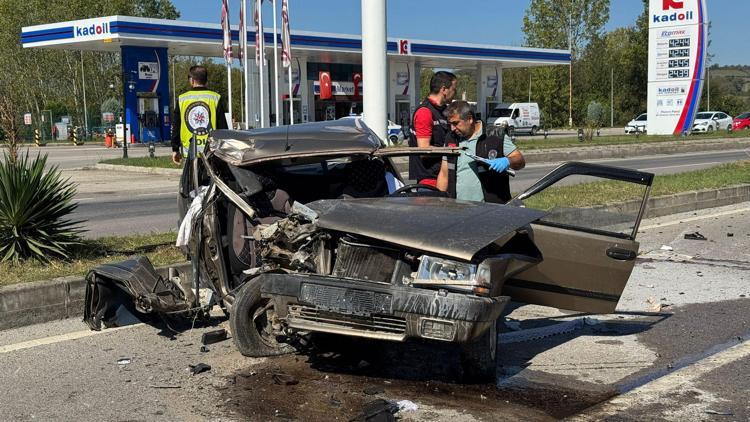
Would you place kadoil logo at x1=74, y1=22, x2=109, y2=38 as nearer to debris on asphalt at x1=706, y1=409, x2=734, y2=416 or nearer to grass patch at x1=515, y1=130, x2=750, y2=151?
grass patch at x1=515, y1=130, x2=750, y2=151

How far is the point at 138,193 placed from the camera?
1803cm

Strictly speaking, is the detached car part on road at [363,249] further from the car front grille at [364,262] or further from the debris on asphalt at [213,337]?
the debris on asphalt at [213,337]

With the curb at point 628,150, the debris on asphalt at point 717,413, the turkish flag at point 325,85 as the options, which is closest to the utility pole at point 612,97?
the turkish flag at point 325,85

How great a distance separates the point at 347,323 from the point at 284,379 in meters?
0.69

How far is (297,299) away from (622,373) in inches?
84.2

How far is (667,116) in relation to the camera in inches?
1650

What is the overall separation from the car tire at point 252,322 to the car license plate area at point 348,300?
667 millimetres

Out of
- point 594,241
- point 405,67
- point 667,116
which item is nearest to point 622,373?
point 594,241

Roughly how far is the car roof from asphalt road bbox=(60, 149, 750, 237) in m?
3.38

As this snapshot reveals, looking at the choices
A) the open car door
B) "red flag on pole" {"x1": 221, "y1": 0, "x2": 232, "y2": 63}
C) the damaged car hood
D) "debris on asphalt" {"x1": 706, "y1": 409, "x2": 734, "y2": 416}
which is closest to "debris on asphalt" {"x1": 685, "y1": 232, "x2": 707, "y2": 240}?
the open car door

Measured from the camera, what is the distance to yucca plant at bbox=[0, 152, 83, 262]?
748cm

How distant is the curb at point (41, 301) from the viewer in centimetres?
650

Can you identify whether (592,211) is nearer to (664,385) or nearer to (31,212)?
(664,385)

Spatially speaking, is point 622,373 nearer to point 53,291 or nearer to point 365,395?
point 365,395
